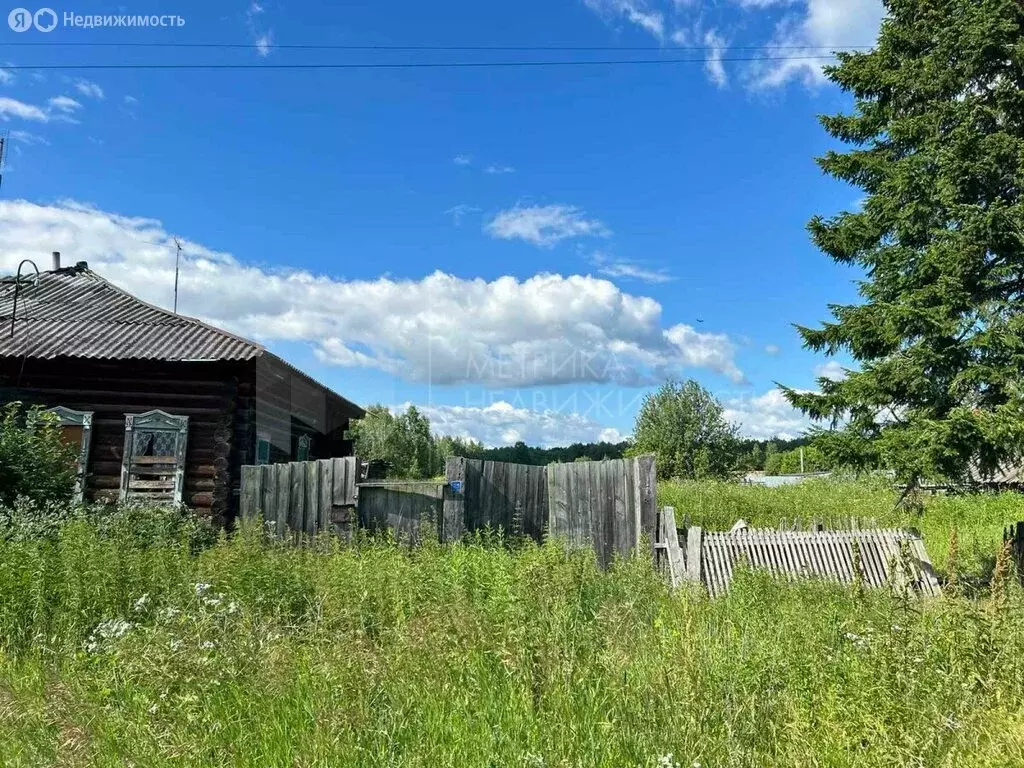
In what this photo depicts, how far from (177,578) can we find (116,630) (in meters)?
1.61

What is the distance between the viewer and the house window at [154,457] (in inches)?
502

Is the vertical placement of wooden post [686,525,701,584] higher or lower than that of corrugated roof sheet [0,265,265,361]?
lower

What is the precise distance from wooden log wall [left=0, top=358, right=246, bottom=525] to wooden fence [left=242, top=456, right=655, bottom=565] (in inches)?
115

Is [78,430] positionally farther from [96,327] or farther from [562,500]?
[562,500]

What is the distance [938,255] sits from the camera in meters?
8.34

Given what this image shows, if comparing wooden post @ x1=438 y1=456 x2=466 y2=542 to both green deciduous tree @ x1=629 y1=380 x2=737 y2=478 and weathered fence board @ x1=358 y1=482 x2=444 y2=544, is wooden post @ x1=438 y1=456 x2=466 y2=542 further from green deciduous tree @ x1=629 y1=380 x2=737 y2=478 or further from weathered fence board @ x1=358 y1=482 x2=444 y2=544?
green deciduous tree @ x1=629 y1=380 x2=737 y2=478

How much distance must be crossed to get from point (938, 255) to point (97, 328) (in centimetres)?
1507

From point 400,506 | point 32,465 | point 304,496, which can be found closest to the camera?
point 400,506

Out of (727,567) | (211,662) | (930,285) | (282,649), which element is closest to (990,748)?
(282,649)

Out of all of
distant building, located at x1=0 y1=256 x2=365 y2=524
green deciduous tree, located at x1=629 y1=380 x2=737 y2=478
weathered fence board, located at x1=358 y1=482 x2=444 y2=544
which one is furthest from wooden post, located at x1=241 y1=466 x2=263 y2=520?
green deciduous tree, located at x1=629 y1=380 x2=737 y2=478

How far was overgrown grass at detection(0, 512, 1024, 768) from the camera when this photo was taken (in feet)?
10.4

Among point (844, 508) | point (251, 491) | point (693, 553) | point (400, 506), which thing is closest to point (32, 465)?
point (251, 491)

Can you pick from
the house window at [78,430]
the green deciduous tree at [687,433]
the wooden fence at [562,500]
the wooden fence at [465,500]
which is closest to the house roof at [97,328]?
the house window at [78,430]

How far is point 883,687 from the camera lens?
3.43 m
